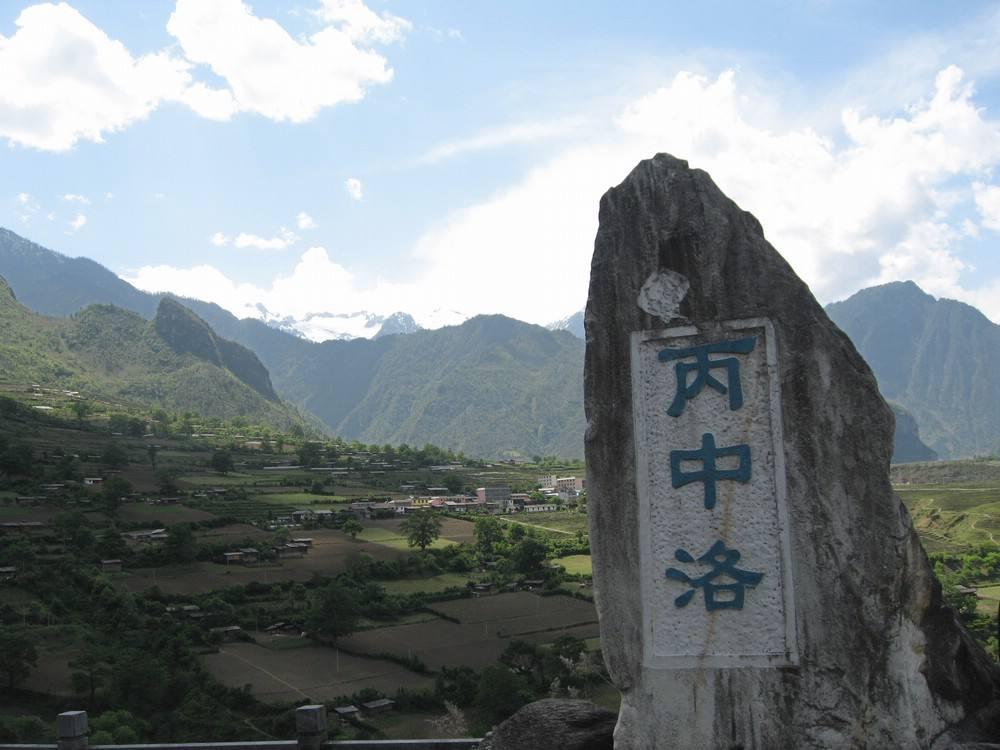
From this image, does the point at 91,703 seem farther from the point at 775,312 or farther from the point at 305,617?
the point at 775,312

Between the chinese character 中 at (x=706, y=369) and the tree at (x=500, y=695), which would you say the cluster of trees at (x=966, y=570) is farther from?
the chinese character 中 at (x=706, y=369)

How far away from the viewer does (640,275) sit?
19.4 feet

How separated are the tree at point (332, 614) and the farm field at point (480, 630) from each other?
761 mm

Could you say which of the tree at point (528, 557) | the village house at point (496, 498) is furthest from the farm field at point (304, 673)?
the village house at point (496, 498)

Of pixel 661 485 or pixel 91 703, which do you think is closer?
pixel 661 485

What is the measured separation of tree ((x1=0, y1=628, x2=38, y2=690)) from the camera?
72.8 ft

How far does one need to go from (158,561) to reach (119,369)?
Answer: 102249mm

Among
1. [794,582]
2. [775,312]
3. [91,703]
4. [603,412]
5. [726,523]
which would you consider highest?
[775,312]

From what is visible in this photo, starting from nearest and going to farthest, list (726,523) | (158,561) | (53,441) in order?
(726,523), (158,561), (53,441)

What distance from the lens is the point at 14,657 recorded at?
880 inches

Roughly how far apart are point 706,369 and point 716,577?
1.40 metres

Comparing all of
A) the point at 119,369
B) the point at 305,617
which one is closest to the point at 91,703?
the point at 305,617

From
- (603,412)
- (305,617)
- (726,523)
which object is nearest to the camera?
(726,523)

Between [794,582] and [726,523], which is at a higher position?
[726,523]
